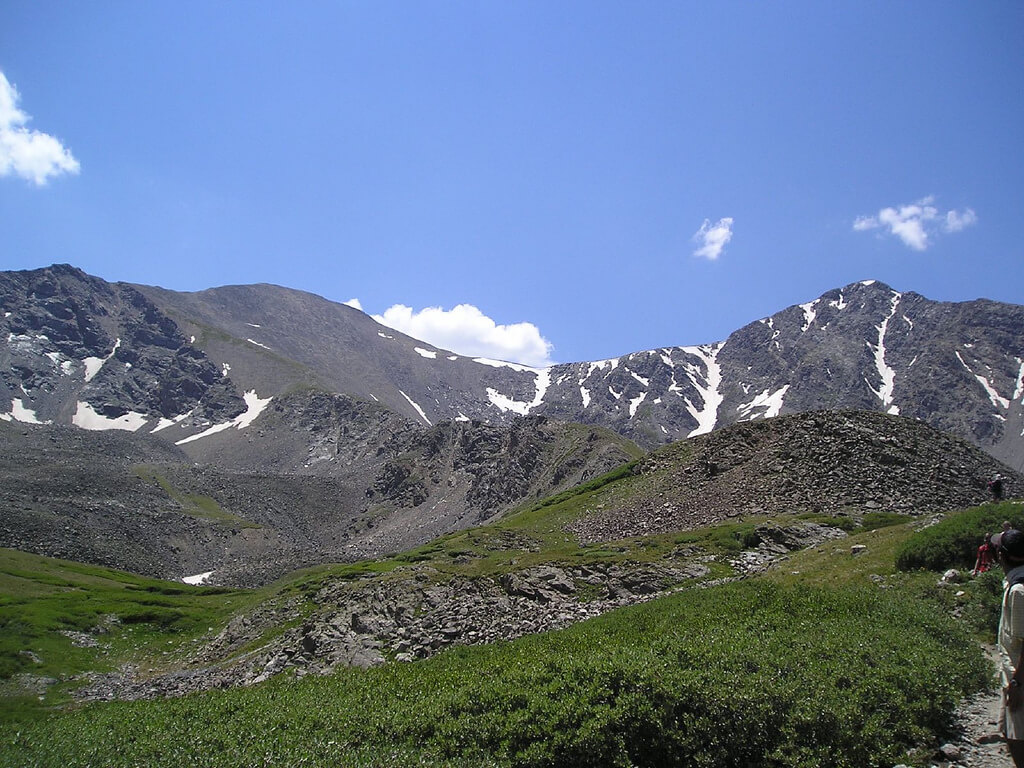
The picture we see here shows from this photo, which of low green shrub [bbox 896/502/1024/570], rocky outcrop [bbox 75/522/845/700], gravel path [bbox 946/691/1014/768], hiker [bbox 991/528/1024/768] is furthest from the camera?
rocky outcrop [bbox 75/522/845/700]

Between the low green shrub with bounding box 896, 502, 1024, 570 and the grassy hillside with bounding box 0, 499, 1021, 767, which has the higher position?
the low green shrub with bounding box 896, 502, 1024, 570

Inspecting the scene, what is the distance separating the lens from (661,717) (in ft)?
41.2

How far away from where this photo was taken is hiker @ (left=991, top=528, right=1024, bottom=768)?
28.8 feet

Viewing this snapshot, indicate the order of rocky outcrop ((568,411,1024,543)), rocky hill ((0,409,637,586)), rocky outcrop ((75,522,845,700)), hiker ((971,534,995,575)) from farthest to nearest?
rocky hill ((0,409,637,586)) → rocky outcrop ((568,411,1024,543)) → rocky outcrop ((75,522,845,700)) → hiker ((971,534,995,575))

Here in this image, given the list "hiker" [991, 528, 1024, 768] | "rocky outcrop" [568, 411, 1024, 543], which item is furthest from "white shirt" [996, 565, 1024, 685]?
"rocky outcrop" [568, 411, 1024, 543]

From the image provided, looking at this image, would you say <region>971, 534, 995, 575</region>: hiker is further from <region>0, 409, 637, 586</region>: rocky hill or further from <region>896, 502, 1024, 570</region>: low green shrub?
<region>0, 409, 637, 586</region>: rocky hill

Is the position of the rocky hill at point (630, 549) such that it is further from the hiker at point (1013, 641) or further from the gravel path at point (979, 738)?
the hiker at point (1013, 641)

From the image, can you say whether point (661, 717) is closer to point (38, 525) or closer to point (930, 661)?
point (930, 661)

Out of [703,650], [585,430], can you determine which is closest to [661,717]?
[703,650]

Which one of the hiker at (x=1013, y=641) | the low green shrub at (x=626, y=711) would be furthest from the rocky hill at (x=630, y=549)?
the hiker at (x=1013, y=641)

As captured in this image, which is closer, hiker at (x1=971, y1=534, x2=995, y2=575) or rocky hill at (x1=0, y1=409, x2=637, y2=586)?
hiker at (x1=971, y1=534, x2=995, y2=575)

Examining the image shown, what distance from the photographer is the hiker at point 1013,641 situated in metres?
8.79

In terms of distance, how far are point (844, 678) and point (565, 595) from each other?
22597 millimetres

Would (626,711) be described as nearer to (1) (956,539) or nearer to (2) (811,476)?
(1) (956,539)
